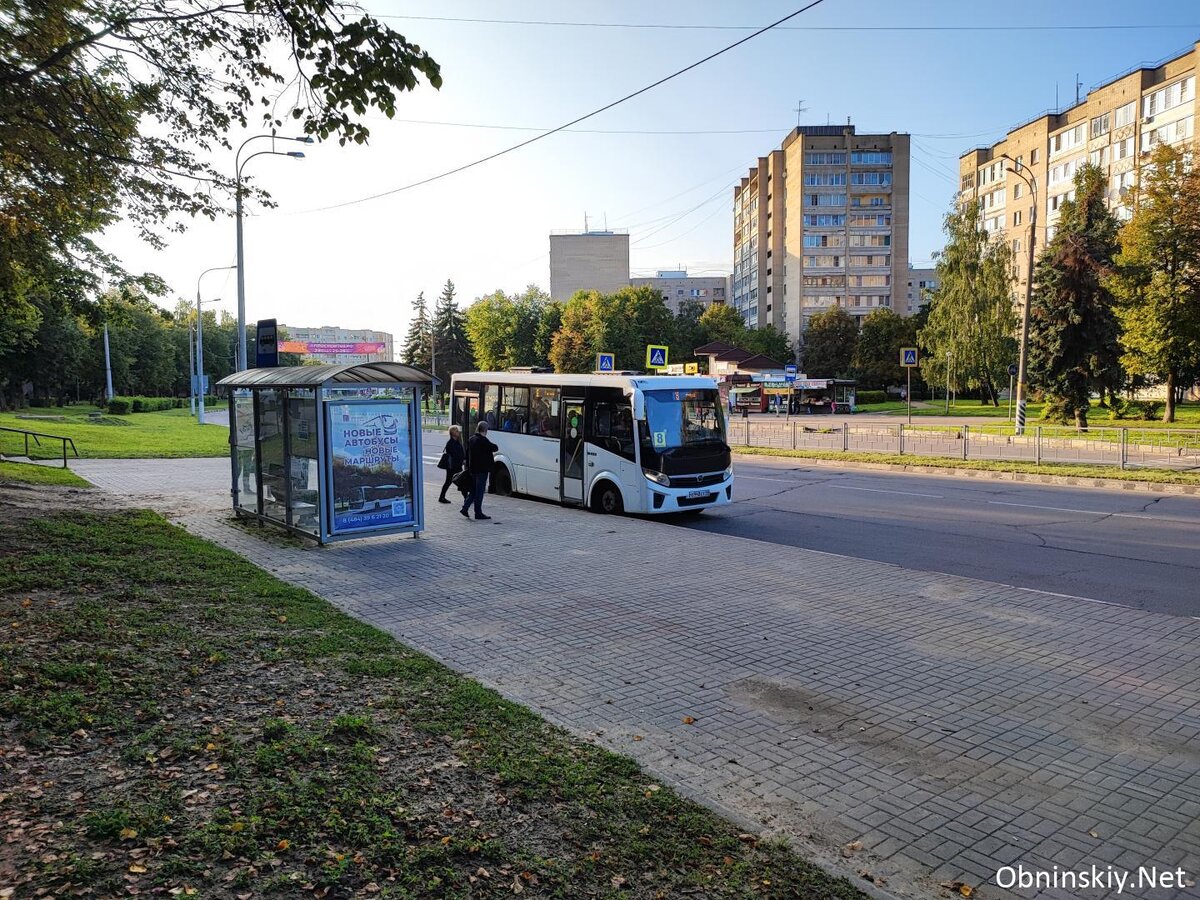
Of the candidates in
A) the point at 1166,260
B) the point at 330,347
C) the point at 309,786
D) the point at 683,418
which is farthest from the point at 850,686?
the point at 330,347

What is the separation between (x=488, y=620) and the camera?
780 cm

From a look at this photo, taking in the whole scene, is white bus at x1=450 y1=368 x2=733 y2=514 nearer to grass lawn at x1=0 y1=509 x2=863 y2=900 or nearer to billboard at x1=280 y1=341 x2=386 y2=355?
grass lawn at x1=0 y1=509 x2=863 y2=900

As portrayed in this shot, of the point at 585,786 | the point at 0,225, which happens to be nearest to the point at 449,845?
the point at 585,786

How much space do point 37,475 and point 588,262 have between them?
115308 mm

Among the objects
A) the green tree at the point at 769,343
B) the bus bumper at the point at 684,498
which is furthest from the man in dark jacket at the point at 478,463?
the green tree at the point at 769,343

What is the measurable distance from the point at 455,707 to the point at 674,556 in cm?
604

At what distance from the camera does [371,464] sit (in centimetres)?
1195

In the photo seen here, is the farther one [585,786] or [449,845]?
[585,786]

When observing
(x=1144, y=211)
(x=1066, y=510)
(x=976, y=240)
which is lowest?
(x=1066, y=510)

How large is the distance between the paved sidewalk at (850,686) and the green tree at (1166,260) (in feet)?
77.0

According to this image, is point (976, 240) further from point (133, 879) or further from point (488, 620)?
point (133, 879)

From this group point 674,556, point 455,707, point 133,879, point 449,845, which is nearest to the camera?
point 133,879

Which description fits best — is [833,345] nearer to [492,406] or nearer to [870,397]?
[870,397]

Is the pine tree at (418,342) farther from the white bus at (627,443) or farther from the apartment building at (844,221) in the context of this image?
the white bus at (627,443)
